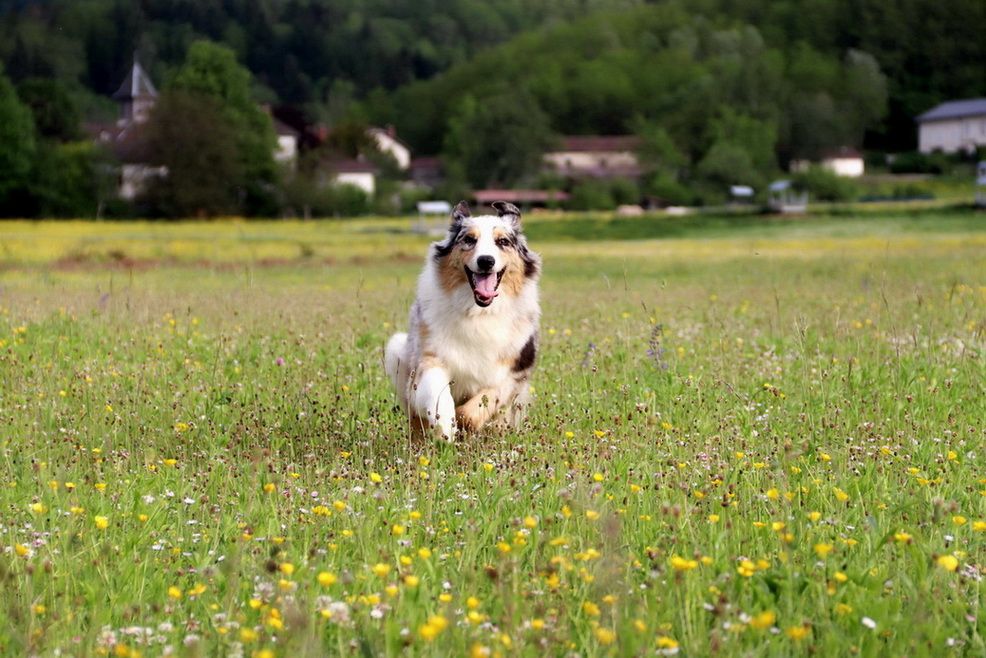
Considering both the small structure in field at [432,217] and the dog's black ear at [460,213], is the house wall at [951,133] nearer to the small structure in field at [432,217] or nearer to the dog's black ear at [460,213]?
the small structure in field at [432,217]

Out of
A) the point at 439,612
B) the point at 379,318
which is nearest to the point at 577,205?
the point at 379,318

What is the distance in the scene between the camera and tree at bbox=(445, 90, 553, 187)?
88938 mm

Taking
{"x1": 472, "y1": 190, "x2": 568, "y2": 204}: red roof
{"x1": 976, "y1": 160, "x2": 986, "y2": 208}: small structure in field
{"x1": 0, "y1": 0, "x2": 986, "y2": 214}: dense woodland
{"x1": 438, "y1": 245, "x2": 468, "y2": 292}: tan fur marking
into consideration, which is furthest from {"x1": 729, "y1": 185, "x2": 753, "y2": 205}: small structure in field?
{"x1": 438, "y1": 245, "x2": 468, "y2": 292}: tan fur marking

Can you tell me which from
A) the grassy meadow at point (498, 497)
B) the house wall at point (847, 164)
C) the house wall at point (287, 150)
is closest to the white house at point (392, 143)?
the house wall at point (287, 150)

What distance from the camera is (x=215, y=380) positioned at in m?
9.50

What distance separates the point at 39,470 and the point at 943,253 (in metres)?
31.7

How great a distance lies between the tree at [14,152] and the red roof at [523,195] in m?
28.6

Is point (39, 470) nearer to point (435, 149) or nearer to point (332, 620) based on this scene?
point (332, 620)

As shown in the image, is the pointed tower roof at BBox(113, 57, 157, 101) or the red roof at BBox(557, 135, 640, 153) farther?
the red roof at BBox(557, 135, 640, 153)

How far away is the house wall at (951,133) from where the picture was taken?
117812 mm

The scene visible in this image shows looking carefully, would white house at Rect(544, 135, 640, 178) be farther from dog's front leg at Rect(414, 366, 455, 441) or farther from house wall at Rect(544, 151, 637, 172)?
dog's front leg at Rect(414, 366, 455, 441)

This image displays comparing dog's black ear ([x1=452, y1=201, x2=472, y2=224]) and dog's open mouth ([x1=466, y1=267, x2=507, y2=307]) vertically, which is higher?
dog's black ear ([x1=452, y1=201, x2=472, y2=224])

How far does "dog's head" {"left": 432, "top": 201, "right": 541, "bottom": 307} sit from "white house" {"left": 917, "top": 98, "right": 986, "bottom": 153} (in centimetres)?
11696

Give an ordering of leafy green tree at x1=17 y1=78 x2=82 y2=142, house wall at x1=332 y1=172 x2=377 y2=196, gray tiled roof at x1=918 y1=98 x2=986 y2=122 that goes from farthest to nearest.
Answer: gray tiled roof at x1=918 y1=98 x2=986 y2=122
house wall at x1=332 y1=172 x2=377 y2=196
leafy green tree at x1=17 y1=78 x2=82 y2=142
